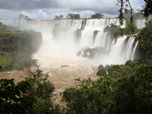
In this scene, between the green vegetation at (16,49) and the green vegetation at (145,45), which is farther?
the green vegetation at (16,49)

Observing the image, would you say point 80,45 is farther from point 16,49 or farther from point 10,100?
point 10,100

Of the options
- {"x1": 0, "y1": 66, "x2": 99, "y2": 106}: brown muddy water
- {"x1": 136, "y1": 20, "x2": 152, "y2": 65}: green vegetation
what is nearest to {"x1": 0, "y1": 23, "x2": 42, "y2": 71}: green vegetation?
{"x1": 0, "y1": 66, "x2": 99, "y2": 106}: brown muddy water

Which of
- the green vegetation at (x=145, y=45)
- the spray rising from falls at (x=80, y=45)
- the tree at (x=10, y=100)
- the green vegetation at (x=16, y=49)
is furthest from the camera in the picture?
the spray rising from falls at (x=80, y=45)

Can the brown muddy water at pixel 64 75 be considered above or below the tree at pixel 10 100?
below

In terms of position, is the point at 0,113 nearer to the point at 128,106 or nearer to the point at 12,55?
the point at 128,106

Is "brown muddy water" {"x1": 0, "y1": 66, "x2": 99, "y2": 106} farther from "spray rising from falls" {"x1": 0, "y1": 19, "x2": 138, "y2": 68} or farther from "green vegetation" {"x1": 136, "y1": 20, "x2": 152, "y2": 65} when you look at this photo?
"green vegetation" {"x1": 136, "y1": 20, "x2": 152, "y2": 65}

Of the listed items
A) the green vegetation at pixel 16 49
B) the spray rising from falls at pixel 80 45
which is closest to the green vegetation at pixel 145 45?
the spray rising from falls at pixel 80 45

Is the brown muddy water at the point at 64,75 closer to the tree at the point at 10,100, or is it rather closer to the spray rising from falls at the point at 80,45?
the spray rising from falls at the point at 80,45
